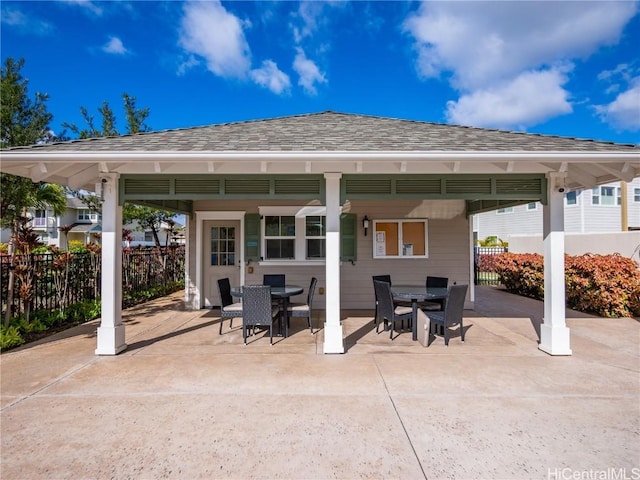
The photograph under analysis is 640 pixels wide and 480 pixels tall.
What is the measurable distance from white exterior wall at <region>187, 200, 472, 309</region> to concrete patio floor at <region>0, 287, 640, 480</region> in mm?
2557

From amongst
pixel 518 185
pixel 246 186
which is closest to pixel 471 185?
pixel 518 185

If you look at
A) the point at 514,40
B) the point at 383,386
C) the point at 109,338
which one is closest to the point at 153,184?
the point at 109,338

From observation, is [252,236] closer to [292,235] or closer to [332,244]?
[292,235]

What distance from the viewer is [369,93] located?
45.7 ft

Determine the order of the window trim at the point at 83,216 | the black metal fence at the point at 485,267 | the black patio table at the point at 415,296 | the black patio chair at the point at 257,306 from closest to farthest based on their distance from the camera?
1. the black patio chair at the point at 257,306
2. the black patio table at the point at 415,296
3. the black metal fence at the point at 485,267
4. the window trim at the point at 83,216

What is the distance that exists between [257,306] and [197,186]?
2118mm

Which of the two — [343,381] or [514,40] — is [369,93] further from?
[343,381]

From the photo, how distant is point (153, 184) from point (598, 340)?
25.7ft

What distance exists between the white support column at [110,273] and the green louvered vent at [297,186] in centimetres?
247

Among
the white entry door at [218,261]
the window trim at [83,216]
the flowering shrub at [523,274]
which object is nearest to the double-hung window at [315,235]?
the white entry door at [218,261]

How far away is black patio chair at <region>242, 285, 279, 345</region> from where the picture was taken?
208 inches

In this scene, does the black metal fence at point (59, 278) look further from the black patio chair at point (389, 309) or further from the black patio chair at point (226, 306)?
the black patio chair at point (389, 309)

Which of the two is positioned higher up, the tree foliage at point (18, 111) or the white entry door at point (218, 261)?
the tree foliage at point (18, 111)

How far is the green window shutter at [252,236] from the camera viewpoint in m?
7.95
